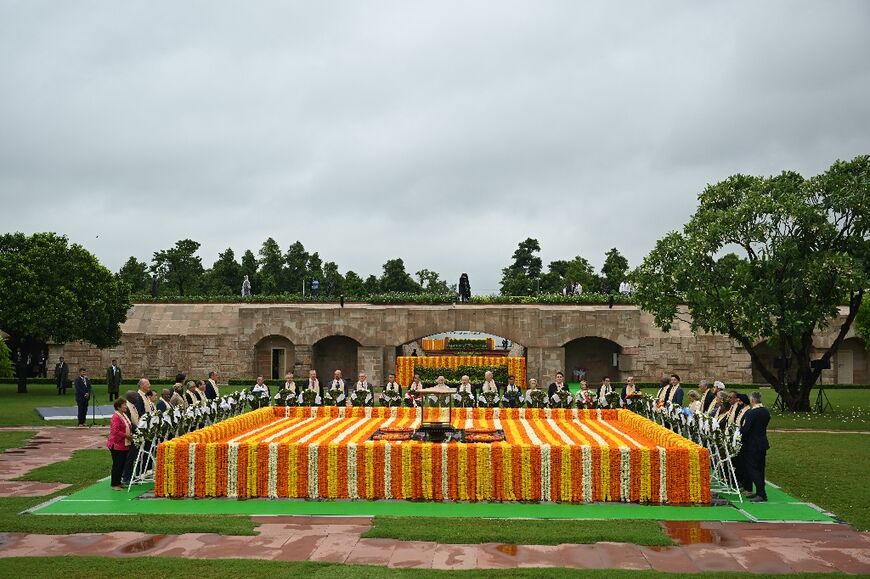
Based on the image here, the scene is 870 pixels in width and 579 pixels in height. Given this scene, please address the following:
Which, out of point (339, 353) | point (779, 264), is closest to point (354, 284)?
point (339, 353)

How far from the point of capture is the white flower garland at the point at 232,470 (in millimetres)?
11859

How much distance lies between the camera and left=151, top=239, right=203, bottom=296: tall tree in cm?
5534

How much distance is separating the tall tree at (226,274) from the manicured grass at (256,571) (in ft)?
153

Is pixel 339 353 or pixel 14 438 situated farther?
pixel 339 353

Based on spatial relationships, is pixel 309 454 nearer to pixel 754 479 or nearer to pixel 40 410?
pixel 754 479

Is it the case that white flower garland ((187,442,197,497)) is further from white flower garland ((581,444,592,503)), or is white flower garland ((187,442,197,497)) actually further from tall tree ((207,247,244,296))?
tall tree ((207,247,244,296))

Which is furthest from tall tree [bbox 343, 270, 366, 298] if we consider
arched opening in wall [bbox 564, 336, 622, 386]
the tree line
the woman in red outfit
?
the woman in red outfit

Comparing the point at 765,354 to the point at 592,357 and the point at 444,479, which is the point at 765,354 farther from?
the point at 444,479

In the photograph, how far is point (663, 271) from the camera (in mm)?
25156

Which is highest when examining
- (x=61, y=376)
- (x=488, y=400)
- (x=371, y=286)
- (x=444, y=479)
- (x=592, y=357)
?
(x=371, y=286)

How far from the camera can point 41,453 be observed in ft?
51.6

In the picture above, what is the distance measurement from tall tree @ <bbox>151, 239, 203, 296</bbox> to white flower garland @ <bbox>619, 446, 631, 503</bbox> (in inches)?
1862

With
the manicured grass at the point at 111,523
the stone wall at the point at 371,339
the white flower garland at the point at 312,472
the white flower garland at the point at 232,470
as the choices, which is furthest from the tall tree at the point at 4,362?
the white flower garland at the point at 312,472

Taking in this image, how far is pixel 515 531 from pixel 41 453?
1077cm
